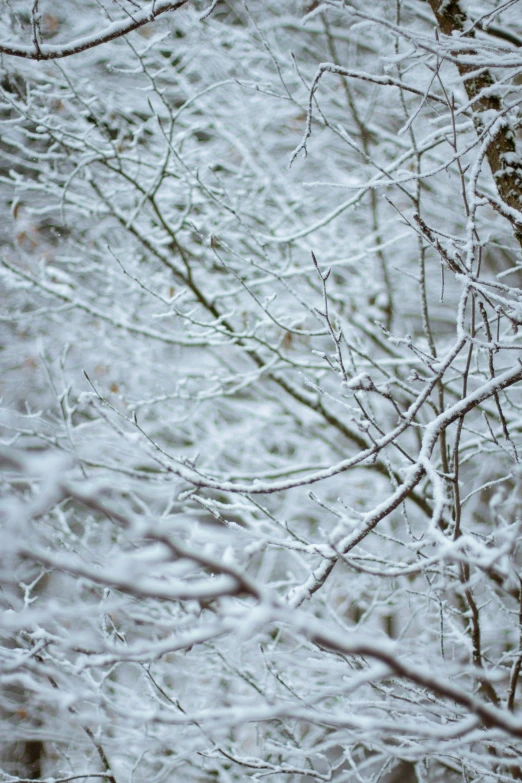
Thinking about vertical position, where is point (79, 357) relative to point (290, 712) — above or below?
above

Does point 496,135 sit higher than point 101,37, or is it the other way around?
point 101,37

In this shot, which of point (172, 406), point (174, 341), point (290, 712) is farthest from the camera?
point (172, 406)

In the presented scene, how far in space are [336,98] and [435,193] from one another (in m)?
1.64

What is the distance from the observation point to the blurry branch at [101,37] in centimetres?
177

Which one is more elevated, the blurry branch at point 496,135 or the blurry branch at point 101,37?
the blurry branch at point 101,37

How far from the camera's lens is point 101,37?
1784 millimetres

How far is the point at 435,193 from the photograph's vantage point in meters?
5.72

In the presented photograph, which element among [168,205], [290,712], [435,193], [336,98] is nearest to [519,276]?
[435,193]

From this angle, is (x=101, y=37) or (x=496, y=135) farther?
(x=496, y=135)

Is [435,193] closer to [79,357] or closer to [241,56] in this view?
[241,56]

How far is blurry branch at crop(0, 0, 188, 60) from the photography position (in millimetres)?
1767

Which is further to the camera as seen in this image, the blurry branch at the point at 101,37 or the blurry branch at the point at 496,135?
the blurry branch at the point at 496,135

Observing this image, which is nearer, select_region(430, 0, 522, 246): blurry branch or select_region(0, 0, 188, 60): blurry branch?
select_region(0, 0, 188, 60): blurry branch

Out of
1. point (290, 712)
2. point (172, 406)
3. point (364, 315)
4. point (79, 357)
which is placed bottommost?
point (290, 712)
